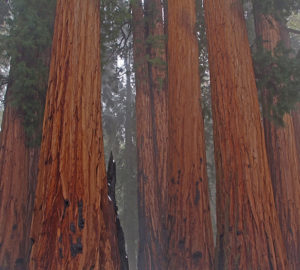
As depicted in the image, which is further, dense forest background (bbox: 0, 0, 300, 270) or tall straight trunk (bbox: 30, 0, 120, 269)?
dense forest background (bbox: 0, 0, 300, 270)

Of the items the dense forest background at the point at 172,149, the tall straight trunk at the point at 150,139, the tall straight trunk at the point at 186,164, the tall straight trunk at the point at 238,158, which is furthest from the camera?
the tall straight trunk at the point at 150,139

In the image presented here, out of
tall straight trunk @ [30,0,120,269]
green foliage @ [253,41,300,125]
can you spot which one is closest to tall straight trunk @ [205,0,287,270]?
green foliage @ [253,41,300,125]

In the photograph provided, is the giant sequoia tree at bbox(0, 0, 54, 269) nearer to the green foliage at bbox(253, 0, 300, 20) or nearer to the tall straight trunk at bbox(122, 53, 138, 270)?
the green foliage at bbox(253, 0, 300, 20)

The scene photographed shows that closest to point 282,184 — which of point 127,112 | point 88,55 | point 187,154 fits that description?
point 187,154

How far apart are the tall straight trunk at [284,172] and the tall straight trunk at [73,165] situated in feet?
11.8

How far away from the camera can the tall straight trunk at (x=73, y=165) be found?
344cm

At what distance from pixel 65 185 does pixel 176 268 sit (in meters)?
2.40

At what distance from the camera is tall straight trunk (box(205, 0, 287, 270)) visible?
13.8 feet

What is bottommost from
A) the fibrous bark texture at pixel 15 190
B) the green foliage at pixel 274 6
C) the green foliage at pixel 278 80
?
the fibrous bark texture at pixel 15 190

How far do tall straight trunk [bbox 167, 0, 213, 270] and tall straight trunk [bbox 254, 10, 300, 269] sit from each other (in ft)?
5.59

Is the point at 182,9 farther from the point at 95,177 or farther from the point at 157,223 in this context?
the point at 157,223

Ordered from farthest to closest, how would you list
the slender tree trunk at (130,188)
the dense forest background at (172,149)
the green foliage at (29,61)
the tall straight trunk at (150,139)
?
the slender tree trunk at (130,188) < the tall straight trunk at (150,139) < the green foliage at (29,61) < the dense forest background at (172,149)

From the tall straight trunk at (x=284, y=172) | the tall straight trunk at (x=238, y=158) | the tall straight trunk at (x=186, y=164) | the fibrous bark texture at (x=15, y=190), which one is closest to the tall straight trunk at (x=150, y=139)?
the tall straight trunk at (x=186, y=164)

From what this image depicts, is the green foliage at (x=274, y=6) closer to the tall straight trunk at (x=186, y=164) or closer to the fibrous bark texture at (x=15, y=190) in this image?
the tall straight trunk at (x=186, y=164)
